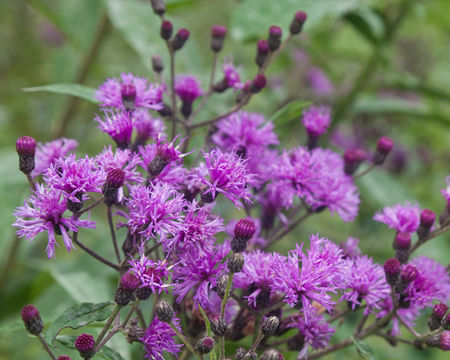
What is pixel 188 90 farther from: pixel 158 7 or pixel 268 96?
pixel 268 96

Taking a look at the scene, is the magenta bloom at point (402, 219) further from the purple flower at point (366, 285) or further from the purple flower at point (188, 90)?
the purple flower at point (188, 90)

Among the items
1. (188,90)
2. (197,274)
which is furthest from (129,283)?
(188,90)

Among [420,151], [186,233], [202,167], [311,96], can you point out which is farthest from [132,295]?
[420,151]

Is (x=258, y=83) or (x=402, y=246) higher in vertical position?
(x=258, y=83)

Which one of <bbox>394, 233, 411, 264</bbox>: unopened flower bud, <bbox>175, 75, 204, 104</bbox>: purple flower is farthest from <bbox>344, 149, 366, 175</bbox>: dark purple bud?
<bbox>175, 75, 204, 104</bbox>: purple flower

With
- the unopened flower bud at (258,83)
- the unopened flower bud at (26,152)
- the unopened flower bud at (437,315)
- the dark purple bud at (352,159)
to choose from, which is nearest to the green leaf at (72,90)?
the unopened flower bud at (26,152)

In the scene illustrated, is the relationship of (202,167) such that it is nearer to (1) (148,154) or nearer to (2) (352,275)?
(1) (148,154)

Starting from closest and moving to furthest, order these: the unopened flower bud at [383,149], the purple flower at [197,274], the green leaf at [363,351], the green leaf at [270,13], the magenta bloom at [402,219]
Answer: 1. the purple flower at [197,274]
2. the green leaf at [363,351]
3. the magenta bloom at [402,219]
4. the unopened flower bud at [383,149]
5. the green leaf at [270,13]
